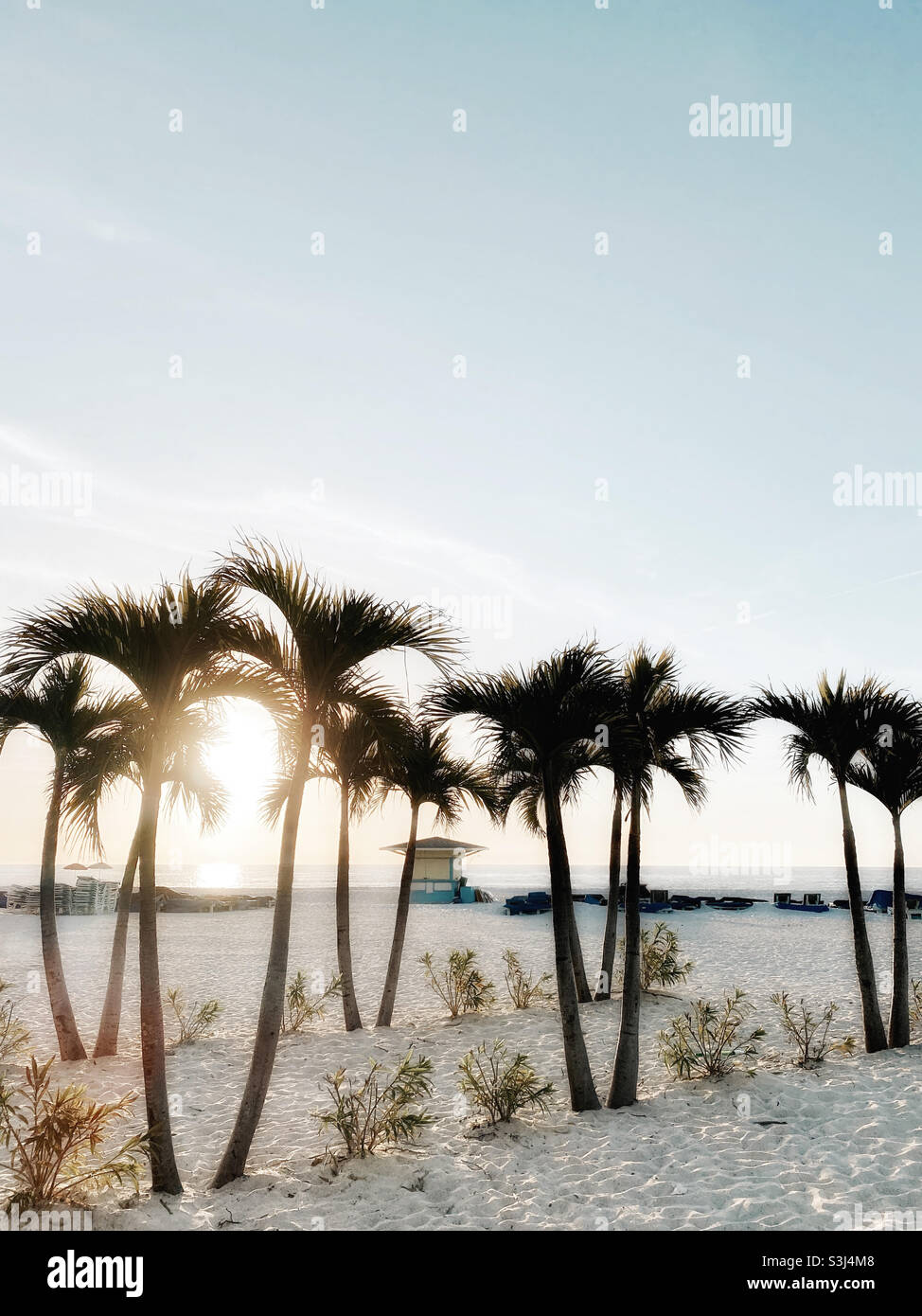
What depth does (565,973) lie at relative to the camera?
808cm

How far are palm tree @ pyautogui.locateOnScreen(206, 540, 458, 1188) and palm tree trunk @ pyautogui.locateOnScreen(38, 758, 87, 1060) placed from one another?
502cm

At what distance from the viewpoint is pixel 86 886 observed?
3928 cm

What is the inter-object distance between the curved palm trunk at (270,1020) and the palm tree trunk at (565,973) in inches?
110

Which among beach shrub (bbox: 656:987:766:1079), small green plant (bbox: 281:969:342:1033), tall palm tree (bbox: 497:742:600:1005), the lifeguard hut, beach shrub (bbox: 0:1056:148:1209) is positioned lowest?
the lifeguard hut

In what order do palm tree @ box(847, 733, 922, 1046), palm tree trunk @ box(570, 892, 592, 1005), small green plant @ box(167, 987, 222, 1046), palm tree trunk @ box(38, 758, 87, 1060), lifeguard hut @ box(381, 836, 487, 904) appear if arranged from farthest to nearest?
lifeguard hut @ box(381, 836, 487, 904)
palm tree trunk @ box(570, 892, 592, 1005)
small green plant @ box(167, 987, 222, 1046)
palm tree @ box(847, 733, 922, 1046)
palm tree trunk @ box(38, 758, 87, 1060)

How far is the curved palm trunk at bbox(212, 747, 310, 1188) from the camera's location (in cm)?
630

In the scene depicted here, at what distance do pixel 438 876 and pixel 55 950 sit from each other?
39015 mm

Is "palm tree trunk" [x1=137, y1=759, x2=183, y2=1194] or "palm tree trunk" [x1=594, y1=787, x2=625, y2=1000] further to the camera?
"palm tree trunk" [x1=594, y1=787, x2=625, y2=1000]

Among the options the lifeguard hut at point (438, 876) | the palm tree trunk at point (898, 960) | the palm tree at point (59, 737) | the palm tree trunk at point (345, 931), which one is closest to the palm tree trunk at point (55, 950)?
the palm tree at point (59, 737)

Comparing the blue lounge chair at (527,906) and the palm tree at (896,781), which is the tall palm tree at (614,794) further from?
the blue lounge chair at (527,906)

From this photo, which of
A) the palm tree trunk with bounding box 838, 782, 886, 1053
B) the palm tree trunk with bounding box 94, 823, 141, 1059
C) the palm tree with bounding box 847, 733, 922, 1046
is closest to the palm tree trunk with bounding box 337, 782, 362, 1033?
the palm tree trunk with bounding box 94, 823, 141, 1059

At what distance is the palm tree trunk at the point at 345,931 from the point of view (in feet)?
40.2

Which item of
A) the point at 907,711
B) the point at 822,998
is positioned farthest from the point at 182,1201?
the point at 822,998

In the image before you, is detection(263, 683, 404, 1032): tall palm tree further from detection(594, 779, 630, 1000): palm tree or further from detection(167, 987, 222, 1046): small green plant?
detection(594, 779, 630, 1000): palm tree
